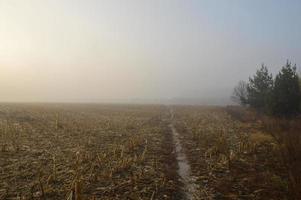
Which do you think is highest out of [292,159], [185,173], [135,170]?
[292,159]

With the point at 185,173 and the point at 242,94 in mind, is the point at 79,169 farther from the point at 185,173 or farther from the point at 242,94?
the point at 242,94

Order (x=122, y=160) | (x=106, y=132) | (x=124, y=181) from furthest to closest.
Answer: (x=106, y=132) < (x=122, y=160) < (x=124, y=181)

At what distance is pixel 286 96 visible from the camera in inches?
1500

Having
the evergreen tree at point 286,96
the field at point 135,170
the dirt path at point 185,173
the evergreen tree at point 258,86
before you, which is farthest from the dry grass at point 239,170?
the evergreen tree at point 258,86

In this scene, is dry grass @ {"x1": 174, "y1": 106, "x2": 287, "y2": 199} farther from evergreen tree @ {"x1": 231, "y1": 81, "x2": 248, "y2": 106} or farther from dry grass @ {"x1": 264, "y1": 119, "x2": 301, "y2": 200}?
evergreen tree @ {"x1": 231, "y1": 81, "x2": 248, "y2": 106}

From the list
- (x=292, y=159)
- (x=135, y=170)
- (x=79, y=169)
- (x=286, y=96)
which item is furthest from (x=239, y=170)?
(x=286, y=96)

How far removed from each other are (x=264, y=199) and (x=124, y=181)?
579 cm

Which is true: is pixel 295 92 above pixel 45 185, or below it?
above

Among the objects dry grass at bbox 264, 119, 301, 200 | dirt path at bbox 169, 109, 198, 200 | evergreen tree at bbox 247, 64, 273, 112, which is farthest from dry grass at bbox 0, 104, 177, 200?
evergreen tree at bbox 247, 64, 273, 112

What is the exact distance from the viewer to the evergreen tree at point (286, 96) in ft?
125

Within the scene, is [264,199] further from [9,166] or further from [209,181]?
[9,166]

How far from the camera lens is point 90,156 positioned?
20.7m

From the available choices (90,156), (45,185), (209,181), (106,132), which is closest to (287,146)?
(209,181)

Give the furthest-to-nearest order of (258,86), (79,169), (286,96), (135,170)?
(258,86)
(286,96)
(135,170)
(79,169)
